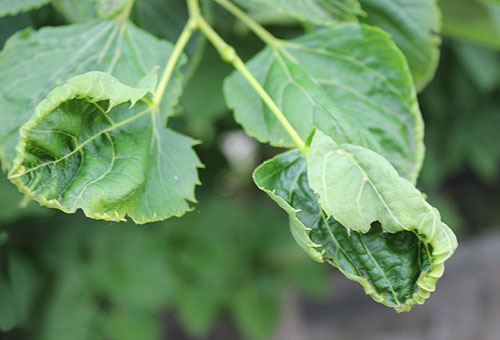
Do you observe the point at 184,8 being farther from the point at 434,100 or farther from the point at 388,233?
the point at 434,100

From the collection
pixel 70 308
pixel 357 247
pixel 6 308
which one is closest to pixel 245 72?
pixel 357 247

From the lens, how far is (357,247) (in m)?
0.37

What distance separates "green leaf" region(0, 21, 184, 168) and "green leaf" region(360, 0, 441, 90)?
9.1 inches

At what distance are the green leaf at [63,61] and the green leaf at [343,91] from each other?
0.08 metres

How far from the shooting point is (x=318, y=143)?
35cm

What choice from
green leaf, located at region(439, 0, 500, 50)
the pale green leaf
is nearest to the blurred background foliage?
green leaf, located at region(439, 0, 500, 50)

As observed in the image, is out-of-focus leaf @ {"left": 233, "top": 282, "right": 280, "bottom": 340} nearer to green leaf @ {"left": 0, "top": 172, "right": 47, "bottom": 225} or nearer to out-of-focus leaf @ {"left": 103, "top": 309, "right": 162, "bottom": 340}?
out-of-focus leaf @ {"left": 103, "top": 309, "right": 162, "bottom": 340}

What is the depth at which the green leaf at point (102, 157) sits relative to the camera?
33 centimetres

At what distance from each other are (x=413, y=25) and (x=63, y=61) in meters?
0.35

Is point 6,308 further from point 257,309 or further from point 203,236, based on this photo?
point 257,309

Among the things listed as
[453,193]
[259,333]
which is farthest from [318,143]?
[453,193]

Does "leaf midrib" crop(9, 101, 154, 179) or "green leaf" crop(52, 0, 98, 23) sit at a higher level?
"green leaf" crop(52, 0, 98, 23)

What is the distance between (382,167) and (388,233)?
0.17 feet

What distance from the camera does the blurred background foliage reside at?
668 mm
